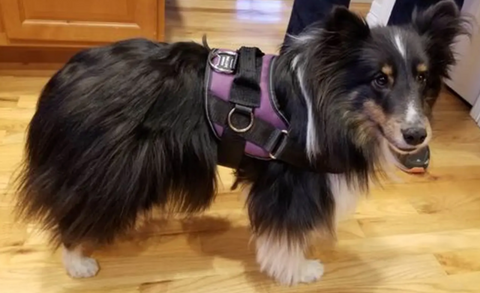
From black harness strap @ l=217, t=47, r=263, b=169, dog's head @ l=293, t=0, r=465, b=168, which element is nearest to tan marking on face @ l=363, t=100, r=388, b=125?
dog's head @ l=293, t=0, r=465, b=168

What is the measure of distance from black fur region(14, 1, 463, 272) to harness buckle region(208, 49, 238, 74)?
0.03m

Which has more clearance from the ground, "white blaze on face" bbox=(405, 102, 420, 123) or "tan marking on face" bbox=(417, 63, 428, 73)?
"tan marking on face" bbox=(417, 63, 428, 73)

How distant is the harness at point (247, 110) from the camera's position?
1156mm

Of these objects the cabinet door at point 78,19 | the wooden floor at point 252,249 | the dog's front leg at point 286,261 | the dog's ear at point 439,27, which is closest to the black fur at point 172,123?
the dog's ear at point 439,27

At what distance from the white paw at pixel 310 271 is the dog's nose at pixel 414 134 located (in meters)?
0.56

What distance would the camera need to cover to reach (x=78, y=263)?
4.57 feet

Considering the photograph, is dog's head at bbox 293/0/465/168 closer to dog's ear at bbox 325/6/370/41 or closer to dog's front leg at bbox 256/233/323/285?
dog's ear at bbox 325/6/370/41

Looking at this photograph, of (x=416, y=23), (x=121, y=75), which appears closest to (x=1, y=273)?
(x=121, y=75)

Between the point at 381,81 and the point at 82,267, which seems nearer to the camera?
the point at 381,81

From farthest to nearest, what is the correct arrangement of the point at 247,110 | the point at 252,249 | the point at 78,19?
1. the point at 78,19
2. the point at 252,249
3. the point at 247,110

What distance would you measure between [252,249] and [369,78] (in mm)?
729

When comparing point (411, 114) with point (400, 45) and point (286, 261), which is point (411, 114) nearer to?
point (400, 45)

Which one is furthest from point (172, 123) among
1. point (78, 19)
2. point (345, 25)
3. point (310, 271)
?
point (78, 19)

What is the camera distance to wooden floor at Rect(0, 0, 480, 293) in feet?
4.72
